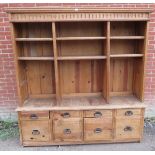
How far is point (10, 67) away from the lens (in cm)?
308

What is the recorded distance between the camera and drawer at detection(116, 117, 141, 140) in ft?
8.72

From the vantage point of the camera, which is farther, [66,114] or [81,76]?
[81,76]

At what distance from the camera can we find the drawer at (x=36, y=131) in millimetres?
2627

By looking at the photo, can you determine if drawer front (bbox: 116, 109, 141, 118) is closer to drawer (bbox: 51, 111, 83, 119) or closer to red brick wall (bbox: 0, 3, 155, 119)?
drawer (bbox: 51, 111, 83, 119)

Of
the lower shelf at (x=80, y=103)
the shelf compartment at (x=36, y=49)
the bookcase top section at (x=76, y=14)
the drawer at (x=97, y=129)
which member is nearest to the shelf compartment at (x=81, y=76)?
the lower shelf at (x=80, y=103)

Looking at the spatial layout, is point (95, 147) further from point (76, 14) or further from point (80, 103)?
point (76, 14)

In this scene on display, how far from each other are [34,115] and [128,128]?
1353mm

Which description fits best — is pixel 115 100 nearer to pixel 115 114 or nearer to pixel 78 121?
pixel 115 114

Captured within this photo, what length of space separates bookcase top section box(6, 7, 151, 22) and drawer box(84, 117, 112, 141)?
1.37m

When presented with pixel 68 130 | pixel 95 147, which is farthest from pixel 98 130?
pixel 68 130

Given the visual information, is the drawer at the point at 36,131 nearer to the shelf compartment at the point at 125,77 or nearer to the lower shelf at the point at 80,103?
the lower shelf at the point at 80,103

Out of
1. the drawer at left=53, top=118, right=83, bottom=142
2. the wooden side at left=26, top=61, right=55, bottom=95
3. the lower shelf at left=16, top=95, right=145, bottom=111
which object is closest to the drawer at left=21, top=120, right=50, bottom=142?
the drawer at left=53, top=118, right=83, bottom=142

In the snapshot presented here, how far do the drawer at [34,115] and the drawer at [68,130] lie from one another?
16 cm
